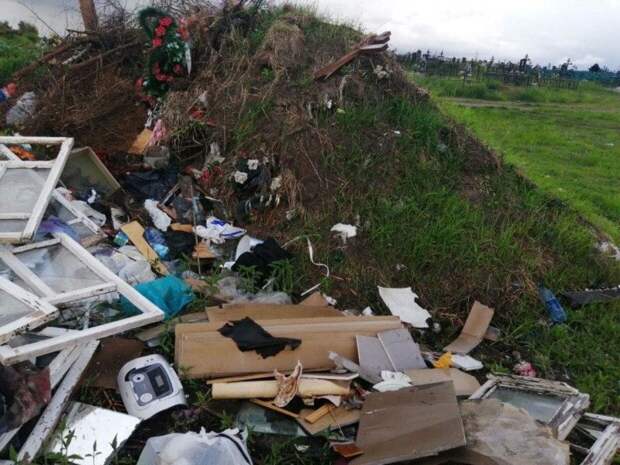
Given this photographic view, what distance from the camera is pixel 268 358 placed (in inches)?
119

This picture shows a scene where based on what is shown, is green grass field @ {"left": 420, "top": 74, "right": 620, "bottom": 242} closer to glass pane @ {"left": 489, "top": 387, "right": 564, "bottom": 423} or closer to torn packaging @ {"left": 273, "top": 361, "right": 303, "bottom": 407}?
glass pane @ {"left": 489, "top": 387, "right": 564, "bottom": 423}

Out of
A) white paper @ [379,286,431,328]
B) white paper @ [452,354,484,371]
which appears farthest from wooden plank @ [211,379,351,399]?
white paper @ [379,286,431,328]

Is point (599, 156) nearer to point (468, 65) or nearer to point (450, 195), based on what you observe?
point (450, 195)

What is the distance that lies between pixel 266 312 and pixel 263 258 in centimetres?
66

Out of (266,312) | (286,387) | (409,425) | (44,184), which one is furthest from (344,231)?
(44,184)

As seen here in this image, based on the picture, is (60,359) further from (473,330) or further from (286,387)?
(473,330)

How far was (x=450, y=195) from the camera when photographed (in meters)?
4.83

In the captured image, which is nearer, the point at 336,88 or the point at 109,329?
the point at 109,329

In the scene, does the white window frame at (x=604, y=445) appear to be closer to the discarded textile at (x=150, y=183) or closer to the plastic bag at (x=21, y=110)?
the discarded textile at (x=150, y=183)

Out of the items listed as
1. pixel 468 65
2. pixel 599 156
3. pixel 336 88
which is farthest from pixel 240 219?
pixel 468 65

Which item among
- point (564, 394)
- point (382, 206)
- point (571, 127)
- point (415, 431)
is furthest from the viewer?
point (571, 127)

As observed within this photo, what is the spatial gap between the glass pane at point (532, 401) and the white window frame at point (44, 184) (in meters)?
2.91

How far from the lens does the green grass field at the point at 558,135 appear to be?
263 inches

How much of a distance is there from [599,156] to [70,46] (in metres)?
8.68
